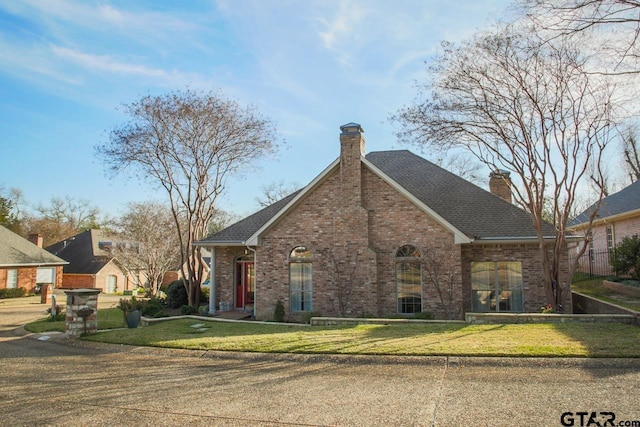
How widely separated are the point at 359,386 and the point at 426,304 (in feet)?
28.1

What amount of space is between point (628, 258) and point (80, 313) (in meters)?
20.4

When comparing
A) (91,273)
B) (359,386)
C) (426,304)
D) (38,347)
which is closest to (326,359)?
(359,386)

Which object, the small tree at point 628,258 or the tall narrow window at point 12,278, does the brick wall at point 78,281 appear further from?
the small tree at point 628,258

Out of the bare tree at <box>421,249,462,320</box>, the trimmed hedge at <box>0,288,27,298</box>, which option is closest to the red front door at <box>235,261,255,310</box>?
the bare tree at <box>421,249,462,320</box>

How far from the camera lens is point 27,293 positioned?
3319cm

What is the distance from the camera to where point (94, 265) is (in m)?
42.1

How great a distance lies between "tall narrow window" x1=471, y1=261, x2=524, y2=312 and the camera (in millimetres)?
16109

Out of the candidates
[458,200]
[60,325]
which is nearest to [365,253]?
[458,200]

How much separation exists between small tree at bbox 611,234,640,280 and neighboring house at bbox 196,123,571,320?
5030 millimetres

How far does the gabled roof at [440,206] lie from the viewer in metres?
16.1

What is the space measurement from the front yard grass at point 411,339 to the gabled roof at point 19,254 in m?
24.2

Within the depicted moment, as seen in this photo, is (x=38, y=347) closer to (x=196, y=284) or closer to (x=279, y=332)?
(x=279, y=332)
